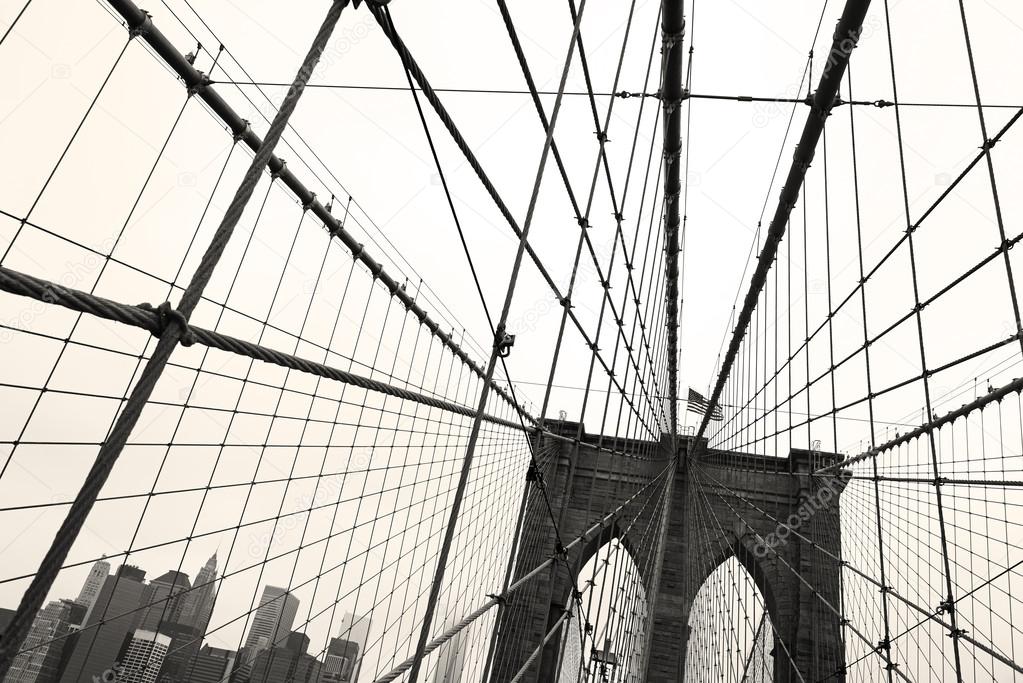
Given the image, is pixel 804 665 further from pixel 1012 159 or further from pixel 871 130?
pixel 871 130

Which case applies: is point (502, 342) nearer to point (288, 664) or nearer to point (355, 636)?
point (288, 664)

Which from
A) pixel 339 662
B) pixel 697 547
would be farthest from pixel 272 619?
pixel 697 547

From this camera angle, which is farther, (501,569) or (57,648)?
(501,569)

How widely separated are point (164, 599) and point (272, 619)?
4.81ft

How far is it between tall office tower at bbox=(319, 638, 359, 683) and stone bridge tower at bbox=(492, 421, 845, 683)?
751 centimetres

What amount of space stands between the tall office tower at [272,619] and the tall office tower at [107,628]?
1233 mm

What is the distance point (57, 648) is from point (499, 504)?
1126cm

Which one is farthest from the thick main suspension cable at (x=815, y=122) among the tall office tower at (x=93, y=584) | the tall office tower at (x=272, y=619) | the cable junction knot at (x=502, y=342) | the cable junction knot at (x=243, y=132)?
the tall office tower at (x=272, y=619)

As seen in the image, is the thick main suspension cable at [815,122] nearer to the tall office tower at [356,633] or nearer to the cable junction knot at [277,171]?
the cable junction knot at [277,171]

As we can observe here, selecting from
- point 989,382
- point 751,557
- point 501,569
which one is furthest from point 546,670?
point 989,382

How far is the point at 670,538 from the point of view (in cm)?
1507

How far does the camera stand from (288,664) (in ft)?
15.2

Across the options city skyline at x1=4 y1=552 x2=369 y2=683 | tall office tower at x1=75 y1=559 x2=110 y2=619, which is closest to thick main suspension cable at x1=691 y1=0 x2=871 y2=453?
city skyline at x1=4 y1=552 x2=369 y2=683

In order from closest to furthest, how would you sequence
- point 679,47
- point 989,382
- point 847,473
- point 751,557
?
1. point 679,47
2. point 989,382
3. point 847,473
4. point 751,557
